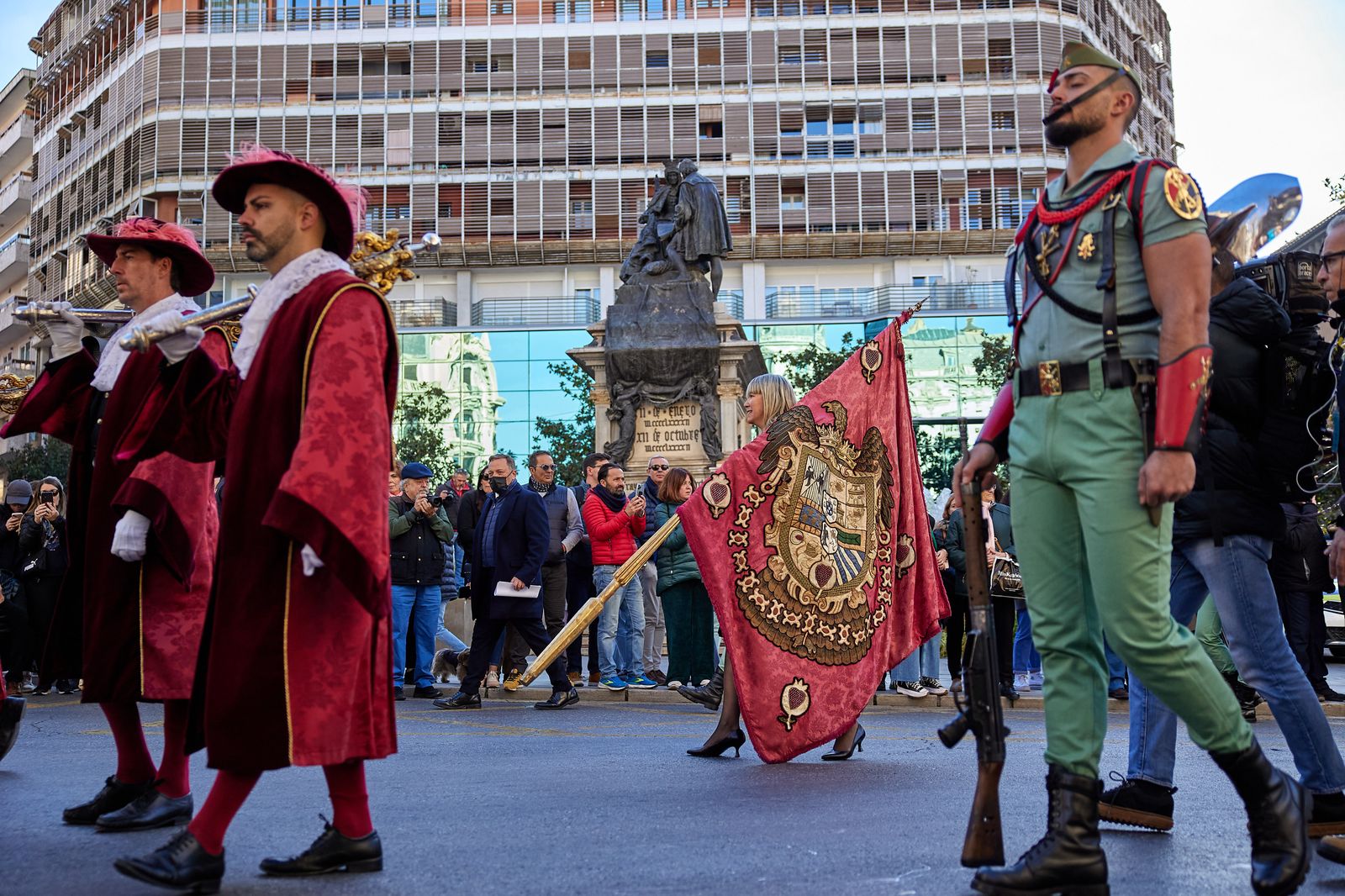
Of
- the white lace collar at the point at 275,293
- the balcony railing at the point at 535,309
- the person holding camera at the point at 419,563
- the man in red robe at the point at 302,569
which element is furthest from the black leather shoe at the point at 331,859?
the balcony railing at the point at 535,309

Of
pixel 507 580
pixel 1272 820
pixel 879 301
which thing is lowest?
pixel 1272 820

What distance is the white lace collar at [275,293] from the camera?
4.75 meters

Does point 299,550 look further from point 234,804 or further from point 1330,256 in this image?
point 1330,256

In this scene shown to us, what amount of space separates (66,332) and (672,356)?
13.2 meters

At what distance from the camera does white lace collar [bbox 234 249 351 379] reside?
15.6ft

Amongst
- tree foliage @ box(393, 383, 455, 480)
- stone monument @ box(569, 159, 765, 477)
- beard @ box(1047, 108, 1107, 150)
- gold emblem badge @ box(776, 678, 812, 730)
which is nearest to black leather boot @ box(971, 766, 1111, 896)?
beard @ box(1047, 108, 1107, 150)

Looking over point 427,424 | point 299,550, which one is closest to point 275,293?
point 299,550

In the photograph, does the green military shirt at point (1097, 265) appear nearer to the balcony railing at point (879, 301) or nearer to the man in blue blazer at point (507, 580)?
the man in blue blazer at point (507, 580)

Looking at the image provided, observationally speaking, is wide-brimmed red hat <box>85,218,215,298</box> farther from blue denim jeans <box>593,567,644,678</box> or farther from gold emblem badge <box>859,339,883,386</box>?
blue denim jeans <box>593,567,644,678</box>

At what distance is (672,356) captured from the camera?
19172 mm

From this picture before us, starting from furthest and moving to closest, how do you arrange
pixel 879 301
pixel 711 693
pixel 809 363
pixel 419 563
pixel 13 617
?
pixel 879 301, pixel 809 363, pixel 13 617, pixel 419 563, pixel 711 693

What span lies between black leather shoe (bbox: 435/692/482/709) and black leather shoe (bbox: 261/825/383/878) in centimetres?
768

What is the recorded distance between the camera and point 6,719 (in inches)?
267

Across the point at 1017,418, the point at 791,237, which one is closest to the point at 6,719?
the point at 1017,418
